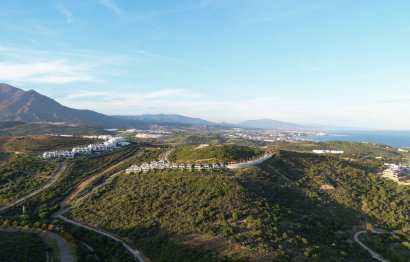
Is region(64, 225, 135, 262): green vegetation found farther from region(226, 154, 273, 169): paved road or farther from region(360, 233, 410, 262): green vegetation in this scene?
region(360, 233, 410, 262): green vegetation

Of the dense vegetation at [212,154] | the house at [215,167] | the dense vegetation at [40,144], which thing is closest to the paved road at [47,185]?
the dense vegetation at [40,144]

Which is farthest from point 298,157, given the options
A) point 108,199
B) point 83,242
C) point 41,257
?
point 41,257

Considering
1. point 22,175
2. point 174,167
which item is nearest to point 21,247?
point 174,167

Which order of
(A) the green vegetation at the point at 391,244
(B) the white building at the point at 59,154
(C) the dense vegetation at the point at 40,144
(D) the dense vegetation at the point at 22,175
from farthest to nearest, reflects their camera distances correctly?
(C) the dense vegetation at the point at 40,144, (B) the white building at the point at 59,154, (D) the dense vegetation at the point at 22,175, (A) the green vegetation at the point at 391,244

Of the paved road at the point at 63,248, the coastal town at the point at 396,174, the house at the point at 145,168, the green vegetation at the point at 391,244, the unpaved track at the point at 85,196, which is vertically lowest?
the green vegetation at the point at 391,244

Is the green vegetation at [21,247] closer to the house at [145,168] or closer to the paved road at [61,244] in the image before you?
the paved road at [61,244]

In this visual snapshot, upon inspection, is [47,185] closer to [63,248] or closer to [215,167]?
[63,248]

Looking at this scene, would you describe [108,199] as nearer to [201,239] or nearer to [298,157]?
[201,239]
